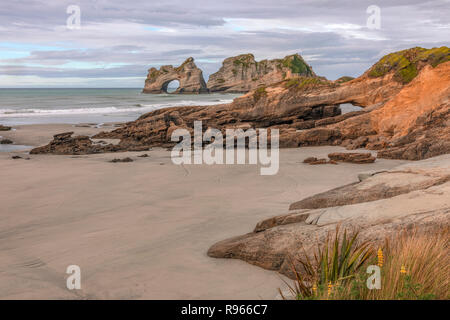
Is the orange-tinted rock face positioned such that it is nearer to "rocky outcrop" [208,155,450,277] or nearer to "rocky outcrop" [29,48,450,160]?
"rocky outcrop" [29,48,450,160]

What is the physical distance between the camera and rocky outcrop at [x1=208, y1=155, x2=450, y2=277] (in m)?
4.85

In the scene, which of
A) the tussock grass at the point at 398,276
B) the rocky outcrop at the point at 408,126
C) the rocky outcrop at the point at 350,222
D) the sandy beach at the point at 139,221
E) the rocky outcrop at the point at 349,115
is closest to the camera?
the tussock grass at the point at 398,276

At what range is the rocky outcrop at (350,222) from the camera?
485 cm

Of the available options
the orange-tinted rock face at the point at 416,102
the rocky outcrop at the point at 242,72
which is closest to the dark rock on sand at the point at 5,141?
the orange-tinted rock face at the point at 416,102

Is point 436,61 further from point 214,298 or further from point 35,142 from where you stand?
point 35,142

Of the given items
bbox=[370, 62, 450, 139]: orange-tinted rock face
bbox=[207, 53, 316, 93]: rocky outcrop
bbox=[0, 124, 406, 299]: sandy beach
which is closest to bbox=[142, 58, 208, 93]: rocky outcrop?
bbox=[207, 53, 316, 93]: rocky outcrop

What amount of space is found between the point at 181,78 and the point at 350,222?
108 meters

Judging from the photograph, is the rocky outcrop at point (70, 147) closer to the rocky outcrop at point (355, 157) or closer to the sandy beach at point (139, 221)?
the sandy beach at point (139, 221)

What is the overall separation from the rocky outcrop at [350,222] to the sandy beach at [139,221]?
221 millimetres

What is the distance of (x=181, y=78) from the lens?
109750 millimetres

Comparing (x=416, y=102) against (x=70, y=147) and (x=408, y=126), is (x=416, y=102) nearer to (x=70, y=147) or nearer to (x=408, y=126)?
(x=408, y=126)

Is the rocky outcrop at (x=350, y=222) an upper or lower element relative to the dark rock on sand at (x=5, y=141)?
lower

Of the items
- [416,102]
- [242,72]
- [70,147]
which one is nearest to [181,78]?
[242,72]
